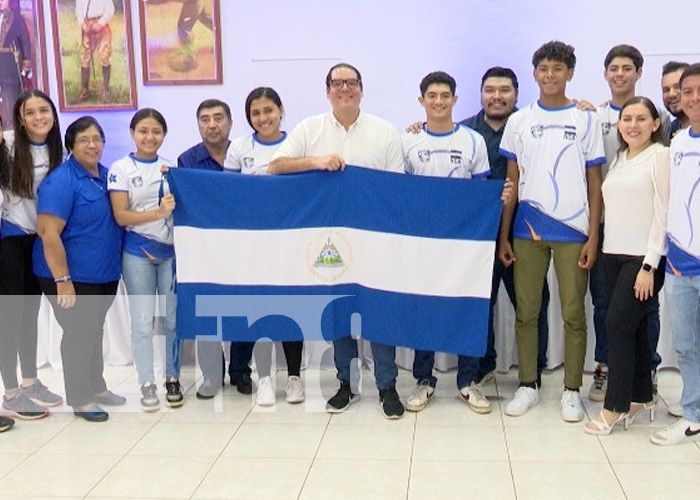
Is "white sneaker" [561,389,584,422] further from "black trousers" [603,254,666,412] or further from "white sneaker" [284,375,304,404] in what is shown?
"white sneaker" [284,375,304,404]

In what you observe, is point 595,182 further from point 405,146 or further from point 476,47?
point 476,47

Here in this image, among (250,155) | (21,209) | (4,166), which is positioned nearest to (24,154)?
(4,166)

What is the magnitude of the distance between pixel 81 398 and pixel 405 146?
184 cm

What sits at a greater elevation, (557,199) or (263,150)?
(263,150)

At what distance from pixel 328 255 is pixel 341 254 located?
0.19ft

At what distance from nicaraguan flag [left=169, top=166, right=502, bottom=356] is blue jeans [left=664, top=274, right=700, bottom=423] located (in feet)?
2.39

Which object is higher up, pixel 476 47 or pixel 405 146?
pixel 476 47

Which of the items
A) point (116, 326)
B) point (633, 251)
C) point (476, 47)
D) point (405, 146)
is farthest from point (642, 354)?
point (116, 326)

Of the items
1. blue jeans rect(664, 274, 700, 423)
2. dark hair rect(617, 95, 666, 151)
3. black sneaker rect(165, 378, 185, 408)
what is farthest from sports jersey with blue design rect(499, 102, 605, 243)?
black sneaker rect(165, 378, 185, 408)

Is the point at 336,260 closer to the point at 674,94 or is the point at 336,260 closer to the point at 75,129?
the point at 75,129

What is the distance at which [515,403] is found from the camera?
3.26m

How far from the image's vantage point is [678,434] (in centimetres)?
289

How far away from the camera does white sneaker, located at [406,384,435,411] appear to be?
130 inches

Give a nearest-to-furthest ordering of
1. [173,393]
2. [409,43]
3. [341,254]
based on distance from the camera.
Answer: [341,254] < [173,393] < [409,43]
